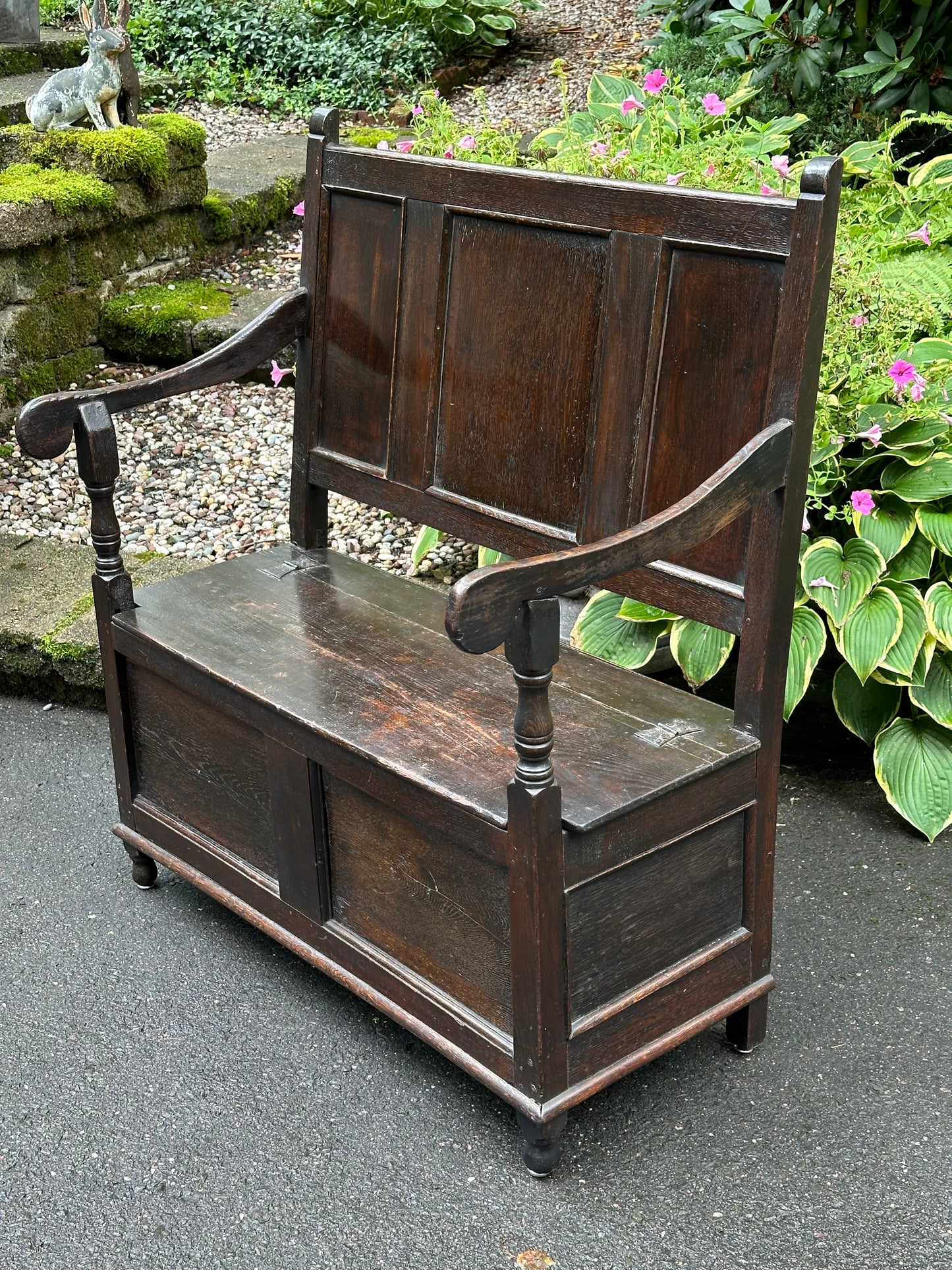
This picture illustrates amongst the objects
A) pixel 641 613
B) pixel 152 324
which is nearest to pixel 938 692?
pixel 641 613

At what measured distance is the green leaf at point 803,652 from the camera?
276 centimetres

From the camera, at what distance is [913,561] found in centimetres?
285

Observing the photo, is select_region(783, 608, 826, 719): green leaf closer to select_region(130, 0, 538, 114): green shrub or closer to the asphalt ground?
the asphalt ground

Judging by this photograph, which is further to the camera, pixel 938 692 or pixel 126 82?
pixel 126 82

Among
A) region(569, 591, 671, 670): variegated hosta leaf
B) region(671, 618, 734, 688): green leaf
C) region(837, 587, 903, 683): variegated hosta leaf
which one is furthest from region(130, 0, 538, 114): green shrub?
region(837, 587, 903, 683): variegated hosta leaf

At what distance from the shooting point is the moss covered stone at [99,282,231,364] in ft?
15.1

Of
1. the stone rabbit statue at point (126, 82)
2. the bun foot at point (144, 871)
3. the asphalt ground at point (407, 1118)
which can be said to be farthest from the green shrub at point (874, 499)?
the stone rabbit statue at point (126, 82)

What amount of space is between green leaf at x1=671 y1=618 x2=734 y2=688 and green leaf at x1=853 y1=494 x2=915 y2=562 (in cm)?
37

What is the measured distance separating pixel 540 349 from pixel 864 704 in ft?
3.87

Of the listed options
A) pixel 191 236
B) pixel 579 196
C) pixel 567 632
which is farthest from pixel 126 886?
pixel 191 236

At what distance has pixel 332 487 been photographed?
270 centimetres

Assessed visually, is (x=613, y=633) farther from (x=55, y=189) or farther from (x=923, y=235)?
(x=55, y=189)

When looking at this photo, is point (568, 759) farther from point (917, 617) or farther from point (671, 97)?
point (671, 97)

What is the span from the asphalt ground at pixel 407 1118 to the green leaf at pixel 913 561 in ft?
1.96
